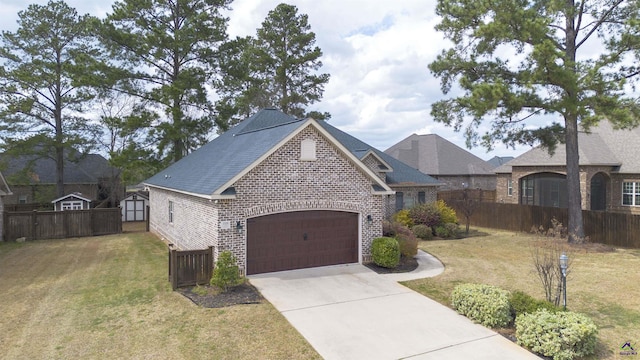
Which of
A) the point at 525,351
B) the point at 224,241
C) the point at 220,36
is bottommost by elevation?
the point at 525,351

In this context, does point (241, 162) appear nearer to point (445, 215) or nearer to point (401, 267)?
point (401, 267)

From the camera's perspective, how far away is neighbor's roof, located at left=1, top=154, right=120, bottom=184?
33.9 m

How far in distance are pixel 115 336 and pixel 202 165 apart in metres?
10.3

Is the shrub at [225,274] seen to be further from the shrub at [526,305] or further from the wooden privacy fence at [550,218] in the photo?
the wooden privacy fence at [550,218]

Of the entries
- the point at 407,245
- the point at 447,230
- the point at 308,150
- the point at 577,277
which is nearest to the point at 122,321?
the point at 308,150

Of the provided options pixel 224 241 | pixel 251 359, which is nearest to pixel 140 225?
pixel 224 241

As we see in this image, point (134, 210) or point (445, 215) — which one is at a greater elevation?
point (445, 215)

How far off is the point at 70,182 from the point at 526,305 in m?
37.5

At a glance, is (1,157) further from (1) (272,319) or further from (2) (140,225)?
(1) (272,319)

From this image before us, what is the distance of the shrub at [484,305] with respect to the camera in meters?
8.87

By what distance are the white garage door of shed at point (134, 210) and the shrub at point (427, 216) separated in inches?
803

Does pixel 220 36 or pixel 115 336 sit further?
pixel 220 36

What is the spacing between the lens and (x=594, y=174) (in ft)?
88.1

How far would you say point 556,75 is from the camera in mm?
16672
